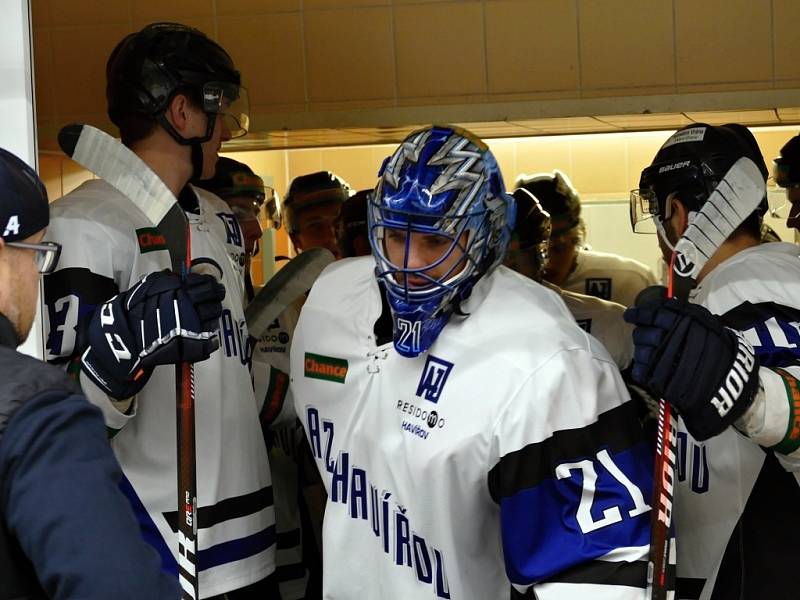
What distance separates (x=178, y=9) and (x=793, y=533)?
270 cm

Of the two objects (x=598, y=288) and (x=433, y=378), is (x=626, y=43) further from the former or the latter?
(x=433, y=378)

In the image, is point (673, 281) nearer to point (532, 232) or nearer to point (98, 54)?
point (532, 232)

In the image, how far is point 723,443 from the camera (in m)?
2.12

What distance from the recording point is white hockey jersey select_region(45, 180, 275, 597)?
213 centimetres

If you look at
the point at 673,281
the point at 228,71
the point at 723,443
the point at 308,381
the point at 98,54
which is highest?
the point at 98,54

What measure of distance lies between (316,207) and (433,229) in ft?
7.17

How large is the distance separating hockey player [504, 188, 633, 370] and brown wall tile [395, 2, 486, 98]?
1.95 feet

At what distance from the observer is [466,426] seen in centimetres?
178

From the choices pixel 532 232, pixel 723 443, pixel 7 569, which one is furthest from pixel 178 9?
pixel 7 569

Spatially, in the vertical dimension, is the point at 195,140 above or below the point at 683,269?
above

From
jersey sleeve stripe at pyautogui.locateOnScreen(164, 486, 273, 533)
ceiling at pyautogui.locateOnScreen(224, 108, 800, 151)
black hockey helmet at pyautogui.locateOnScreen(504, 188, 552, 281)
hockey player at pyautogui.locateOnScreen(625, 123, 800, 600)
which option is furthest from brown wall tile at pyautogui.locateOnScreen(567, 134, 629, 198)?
jersey sleeve stripe at pyautogui.locateOnScreen(164, 486, 273, 533)

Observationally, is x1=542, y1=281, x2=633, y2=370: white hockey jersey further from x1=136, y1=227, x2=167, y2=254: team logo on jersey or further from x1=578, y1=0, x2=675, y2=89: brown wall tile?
x1=136, y1=227, x2=167, y2=254: team logo on jersey

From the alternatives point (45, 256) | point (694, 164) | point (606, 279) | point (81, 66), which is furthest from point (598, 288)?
point (45, 256)

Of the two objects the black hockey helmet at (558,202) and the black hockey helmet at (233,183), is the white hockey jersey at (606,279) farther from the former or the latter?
the black hockey helmet at (233,183)
